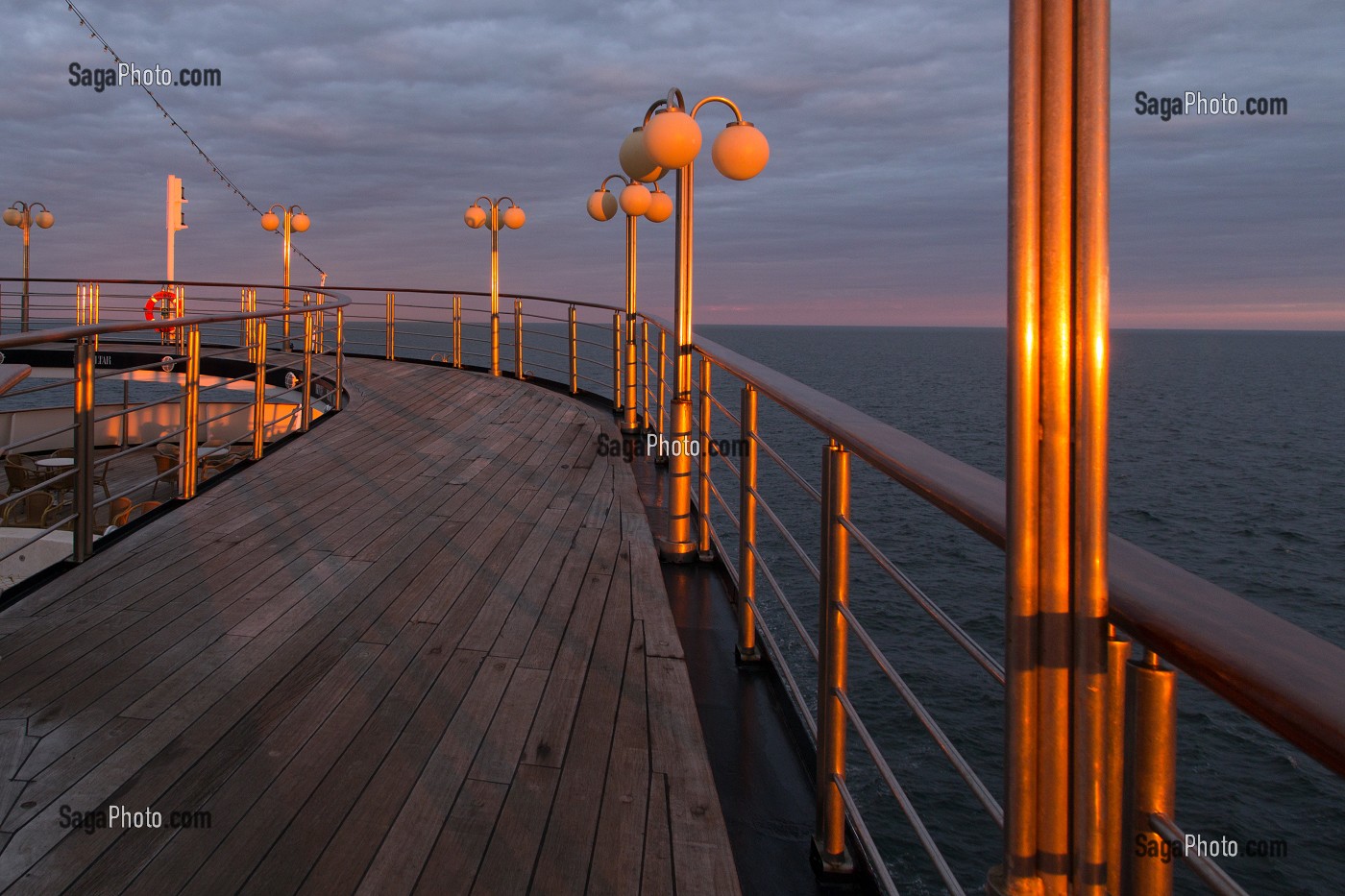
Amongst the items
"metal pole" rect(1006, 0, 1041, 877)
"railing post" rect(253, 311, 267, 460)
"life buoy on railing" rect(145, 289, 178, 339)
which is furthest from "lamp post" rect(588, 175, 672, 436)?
"life buoy on railing" rect(145, 289, 178, 339)

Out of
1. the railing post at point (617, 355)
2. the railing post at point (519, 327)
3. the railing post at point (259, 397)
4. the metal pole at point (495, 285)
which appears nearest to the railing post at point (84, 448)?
the railing post at point (259, 397)

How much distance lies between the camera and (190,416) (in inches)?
158

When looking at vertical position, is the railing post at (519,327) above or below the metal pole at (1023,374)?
above

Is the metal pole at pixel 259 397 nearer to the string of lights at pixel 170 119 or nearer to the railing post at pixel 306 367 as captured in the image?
the railing post at pixel 306 367

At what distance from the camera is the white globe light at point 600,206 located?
7.13 metres

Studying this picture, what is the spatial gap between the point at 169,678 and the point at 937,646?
12.1 meters

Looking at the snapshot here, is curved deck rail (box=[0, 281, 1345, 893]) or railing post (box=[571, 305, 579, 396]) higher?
railing post (box=[571, 305, 579, 396])

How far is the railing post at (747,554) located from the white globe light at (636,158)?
187 centimetres

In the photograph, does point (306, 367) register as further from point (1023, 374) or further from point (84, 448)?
point (1023, 374)

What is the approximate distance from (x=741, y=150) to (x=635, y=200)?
206 centimetres

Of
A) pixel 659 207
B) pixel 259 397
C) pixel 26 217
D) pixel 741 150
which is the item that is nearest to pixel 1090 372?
pixel 741 150

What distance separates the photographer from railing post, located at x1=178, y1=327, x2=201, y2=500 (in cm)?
394

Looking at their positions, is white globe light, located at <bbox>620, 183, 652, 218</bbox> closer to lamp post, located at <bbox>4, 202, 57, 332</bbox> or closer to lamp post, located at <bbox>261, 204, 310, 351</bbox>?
lamp post, located at <bbox>261, 204, 310, 351</bbox>
